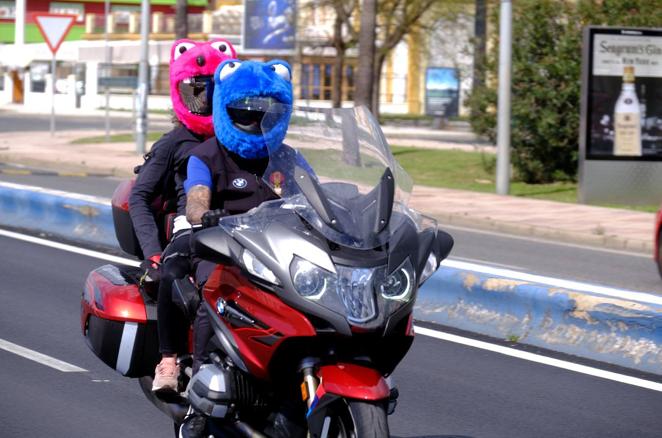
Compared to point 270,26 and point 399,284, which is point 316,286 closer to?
point 399,284

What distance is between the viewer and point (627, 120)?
2061cm

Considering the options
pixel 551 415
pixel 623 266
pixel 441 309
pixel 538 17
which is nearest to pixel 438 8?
pixel 538 17

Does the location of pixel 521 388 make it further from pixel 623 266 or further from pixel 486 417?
pixel 623 266

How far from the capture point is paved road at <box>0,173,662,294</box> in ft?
42.2

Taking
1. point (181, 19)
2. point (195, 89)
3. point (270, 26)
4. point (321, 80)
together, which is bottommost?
point (195, 89)

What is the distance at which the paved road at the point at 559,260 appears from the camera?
12.9m

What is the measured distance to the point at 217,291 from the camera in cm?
498

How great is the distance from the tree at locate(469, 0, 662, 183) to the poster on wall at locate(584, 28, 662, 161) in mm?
2426

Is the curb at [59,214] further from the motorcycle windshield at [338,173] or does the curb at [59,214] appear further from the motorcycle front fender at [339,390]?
the motorcycle front fender at [339,390]

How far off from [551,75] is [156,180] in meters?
18.3

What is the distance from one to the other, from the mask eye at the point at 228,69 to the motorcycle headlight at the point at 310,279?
1.20 meters

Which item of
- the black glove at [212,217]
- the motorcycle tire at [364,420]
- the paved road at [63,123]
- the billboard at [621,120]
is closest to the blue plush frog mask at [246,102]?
the black glove at [212,217]

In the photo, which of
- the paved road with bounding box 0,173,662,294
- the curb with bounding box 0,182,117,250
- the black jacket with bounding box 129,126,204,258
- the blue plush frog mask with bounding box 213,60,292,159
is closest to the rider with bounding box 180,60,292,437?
the blue plush frog mask with bounding box 213,60,292,159

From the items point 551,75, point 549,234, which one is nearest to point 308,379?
point 549,234
